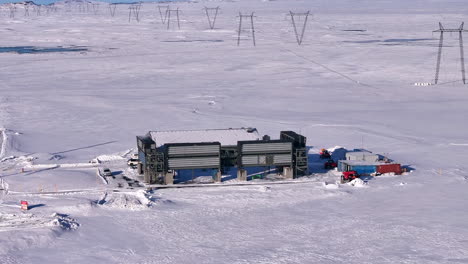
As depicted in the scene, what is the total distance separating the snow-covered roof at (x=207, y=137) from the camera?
2143 centimetres

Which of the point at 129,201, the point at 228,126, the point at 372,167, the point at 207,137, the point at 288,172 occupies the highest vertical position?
the point at 207,137

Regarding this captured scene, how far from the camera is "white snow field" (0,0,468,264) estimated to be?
15.2m

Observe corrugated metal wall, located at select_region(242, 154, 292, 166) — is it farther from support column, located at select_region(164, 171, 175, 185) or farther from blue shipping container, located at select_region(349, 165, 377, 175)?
blue shipping container, located at select_region(349, 165, 377, 175)

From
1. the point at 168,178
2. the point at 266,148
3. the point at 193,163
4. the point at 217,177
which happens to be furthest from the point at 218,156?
the point at 168,178

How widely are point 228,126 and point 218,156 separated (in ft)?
27.2

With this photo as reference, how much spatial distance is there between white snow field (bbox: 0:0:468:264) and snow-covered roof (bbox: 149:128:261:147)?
146 cm

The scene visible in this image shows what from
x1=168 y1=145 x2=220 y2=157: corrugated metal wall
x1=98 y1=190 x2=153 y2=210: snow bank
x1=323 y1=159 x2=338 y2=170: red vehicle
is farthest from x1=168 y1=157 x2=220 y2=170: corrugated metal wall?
x1=323 y1=159 x2=338 y2=170: red vehicle

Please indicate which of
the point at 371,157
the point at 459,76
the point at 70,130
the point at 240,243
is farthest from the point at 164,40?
the point at 240,243

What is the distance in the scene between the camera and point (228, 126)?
28344 millimetres

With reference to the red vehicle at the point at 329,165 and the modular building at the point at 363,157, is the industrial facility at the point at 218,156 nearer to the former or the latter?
the red vehicle at the point at 329,165

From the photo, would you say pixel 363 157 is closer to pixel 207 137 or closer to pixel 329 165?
pixel 329 165

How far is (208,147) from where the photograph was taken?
66.0 ft

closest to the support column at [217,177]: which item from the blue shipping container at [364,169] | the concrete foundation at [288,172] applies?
the concrete foundation at [288,172]

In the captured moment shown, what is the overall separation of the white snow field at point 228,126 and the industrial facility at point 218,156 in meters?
0.66
